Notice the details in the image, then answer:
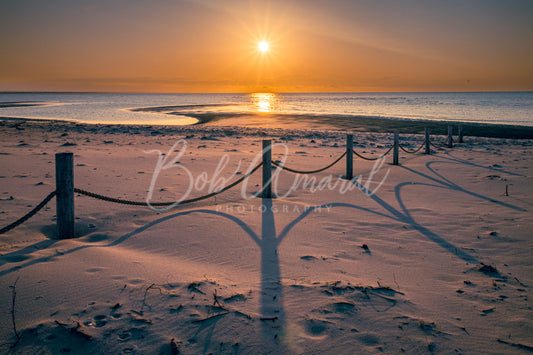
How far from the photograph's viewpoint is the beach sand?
274 centimetres

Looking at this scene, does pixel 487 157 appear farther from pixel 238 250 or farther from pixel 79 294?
pixel 79 294

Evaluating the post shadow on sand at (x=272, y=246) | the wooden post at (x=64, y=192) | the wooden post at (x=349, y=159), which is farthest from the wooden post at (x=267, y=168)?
the wooden post at (x=64, y=192)

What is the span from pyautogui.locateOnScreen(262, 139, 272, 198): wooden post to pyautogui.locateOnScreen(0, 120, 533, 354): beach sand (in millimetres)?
300

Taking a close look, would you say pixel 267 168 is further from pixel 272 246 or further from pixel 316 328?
pixel 316 328

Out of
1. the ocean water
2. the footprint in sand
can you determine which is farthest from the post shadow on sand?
the ocean water

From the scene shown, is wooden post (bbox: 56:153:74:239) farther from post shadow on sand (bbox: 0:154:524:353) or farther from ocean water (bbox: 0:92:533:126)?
ocean water (bbox: 0:92:533:126)

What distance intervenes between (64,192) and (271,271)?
2.83m

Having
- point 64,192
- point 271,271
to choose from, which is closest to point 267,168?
point 271,271

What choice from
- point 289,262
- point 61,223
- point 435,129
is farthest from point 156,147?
point 435,129

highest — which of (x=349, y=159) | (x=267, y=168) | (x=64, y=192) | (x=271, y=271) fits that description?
(x=349, y=159)

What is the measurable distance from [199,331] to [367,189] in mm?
6208

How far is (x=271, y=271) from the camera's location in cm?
392

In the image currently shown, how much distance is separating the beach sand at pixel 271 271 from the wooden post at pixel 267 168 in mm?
300

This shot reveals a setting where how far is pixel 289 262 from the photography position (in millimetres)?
4188
